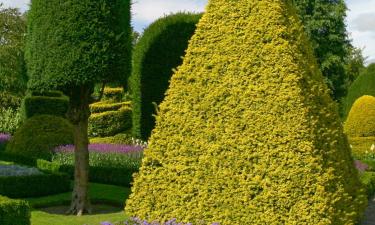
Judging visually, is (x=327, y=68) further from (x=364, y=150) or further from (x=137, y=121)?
(x=137, y=121)

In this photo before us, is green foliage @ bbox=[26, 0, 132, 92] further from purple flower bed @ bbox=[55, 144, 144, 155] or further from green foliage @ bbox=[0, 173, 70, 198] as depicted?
purple flower bed @ bbox=[55, 144, 144, 155]

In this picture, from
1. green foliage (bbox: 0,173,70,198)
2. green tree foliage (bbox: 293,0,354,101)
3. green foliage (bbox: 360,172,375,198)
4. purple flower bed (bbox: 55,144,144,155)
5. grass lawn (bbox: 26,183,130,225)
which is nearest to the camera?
grass lawn (bbox: 26,183,130,225)

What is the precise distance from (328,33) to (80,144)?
32.6 metres

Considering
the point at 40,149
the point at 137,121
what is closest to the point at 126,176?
the point at 40,149

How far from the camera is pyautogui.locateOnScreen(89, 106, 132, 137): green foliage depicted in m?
28.6

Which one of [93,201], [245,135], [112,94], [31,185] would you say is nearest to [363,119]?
[112,94]

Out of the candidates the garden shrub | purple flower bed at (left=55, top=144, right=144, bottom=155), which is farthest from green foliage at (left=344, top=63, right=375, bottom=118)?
purple flower bed at (left=55, top=144, right=144, bottom=155)

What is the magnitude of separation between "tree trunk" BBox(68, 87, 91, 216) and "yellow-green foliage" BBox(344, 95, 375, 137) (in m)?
16.1

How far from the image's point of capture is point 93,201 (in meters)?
13.0

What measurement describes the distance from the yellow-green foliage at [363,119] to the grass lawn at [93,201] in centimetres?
1348

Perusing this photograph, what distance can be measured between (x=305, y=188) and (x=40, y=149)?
45.5ft

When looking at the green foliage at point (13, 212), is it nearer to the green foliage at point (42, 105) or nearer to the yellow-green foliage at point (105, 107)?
the green foliage at point (42, 105)

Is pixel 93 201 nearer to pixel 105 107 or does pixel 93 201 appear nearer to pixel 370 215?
→ pixel 370 215

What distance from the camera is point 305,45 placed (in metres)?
7.55
